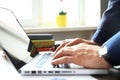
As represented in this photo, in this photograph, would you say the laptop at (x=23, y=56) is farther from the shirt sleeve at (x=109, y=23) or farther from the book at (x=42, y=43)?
the shirt sleeve at (x=109, y=23)

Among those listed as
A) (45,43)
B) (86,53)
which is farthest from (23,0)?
(86,53)

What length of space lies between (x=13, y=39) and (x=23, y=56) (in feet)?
0.33

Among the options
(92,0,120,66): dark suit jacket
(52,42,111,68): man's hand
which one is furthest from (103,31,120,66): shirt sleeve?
(92,0,120,66): dark suit jacket

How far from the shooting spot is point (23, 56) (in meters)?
0.85

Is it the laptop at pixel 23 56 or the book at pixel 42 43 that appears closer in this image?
the laptop at pixel 23 56

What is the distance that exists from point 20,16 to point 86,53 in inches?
66.4

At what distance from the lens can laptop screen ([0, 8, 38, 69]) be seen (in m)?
0.81

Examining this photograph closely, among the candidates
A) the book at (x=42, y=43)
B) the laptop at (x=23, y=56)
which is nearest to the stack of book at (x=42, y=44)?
the book at (x=42, y=43)

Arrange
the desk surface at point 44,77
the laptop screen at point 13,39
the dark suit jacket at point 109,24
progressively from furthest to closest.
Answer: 1. the dark suit jacket at point 109,24
2. the laptop screen at point 13,39
3. the desk surface at point 44,77

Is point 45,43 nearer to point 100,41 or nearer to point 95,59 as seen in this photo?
point 100,41

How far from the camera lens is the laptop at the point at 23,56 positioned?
0.67m

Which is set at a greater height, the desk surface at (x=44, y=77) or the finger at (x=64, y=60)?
the finger at (x=64, y=60)

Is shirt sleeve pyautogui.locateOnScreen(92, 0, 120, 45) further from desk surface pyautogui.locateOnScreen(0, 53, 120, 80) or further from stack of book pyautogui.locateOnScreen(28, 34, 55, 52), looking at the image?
desk surface pyautogui.locateOnScreen(0, 53, 120, 80)

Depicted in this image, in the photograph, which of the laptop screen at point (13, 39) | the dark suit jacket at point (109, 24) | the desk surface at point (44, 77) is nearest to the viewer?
the desk surface at point (44, 77)
